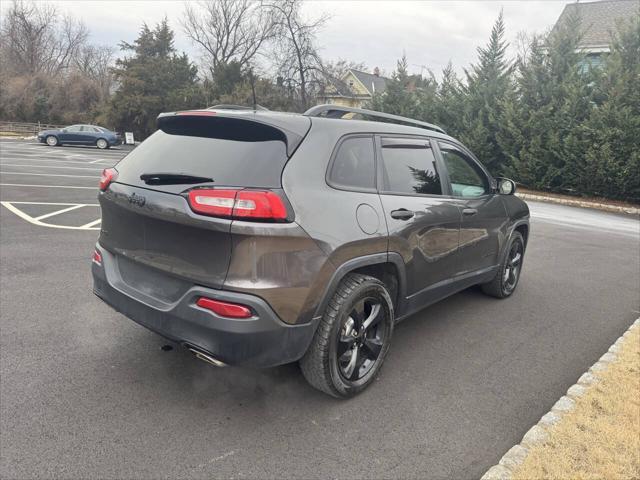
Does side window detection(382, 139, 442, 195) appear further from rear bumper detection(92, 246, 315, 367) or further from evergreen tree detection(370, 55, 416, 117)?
evergreen tree detection(370, 55, 416, 117)

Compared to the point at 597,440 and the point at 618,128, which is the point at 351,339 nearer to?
the point at 597,440

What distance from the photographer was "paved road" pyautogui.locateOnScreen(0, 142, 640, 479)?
8.20ft

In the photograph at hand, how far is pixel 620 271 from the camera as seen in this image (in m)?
6.96

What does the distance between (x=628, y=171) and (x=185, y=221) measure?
15538 mm

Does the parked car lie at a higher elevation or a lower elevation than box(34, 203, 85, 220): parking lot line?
higher

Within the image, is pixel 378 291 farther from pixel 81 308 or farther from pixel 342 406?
pixel 81 308

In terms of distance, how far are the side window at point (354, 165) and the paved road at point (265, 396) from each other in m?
1.42

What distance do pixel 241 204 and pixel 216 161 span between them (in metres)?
0.41

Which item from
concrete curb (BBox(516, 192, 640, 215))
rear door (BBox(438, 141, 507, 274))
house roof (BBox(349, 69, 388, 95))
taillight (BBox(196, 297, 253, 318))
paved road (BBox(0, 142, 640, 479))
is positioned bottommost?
paved road (BBox(0, 142, 640, 479))

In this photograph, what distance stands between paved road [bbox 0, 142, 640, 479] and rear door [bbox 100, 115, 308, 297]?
2.57 feet

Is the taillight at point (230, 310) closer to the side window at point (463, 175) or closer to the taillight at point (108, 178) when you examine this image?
the taillight at point (108, 178)

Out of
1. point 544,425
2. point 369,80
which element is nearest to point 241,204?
point 544,425

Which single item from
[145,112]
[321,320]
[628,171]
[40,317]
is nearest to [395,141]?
[321,320]

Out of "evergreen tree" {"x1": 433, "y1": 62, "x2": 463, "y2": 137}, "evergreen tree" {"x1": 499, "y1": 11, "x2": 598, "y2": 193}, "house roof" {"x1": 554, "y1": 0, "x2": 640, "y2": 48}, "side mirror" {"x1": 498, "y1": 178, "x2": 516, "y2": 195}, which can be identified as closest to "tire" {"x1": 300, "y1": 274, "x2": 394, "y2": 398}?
"side mirror" {"x1": 498, "y1": 178, "x2": 516, "y2": 195}
